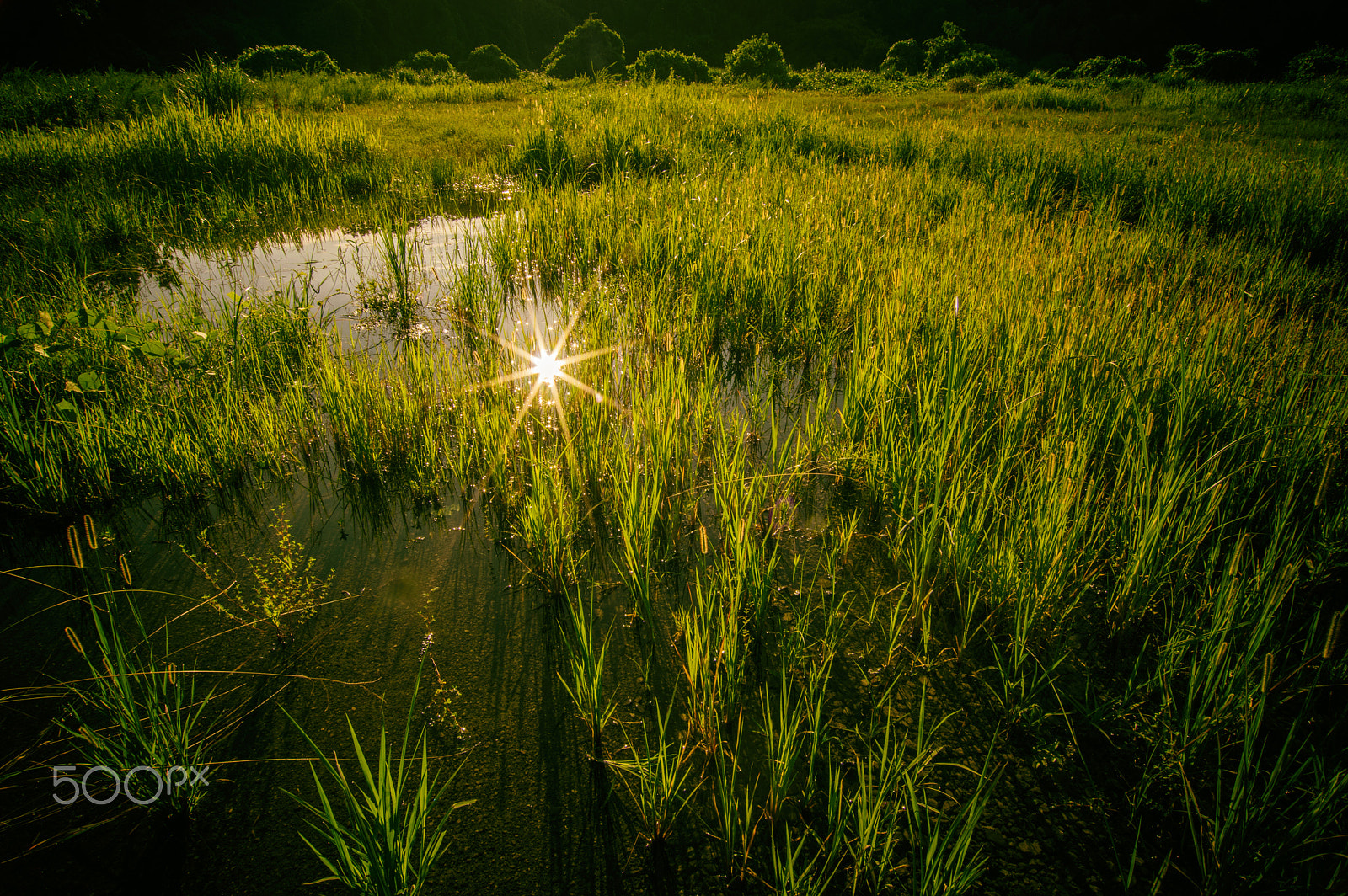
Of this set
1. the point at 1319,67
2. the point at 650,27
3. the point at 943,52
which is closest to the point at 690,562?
the point at 943,52

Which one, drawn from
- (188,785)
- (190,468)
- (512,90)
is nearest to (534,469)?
(188,785)

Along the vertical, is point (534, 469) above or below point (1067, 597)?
above

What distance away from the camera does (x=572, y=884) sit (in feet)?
2.83

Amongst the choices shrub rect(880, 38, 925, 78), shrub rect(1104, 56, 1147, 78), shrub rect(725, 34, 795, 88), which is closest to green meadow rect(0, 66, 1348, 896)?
shrub rect(725, 34, 795, 88)

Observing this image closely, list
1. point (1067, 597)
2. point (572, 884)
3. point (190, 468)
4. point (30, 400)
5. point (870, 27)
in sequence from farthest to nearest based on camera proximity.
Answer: point (870, 27), point (30, 400), point (190, 468), point (1067, 597), point (572, 884)

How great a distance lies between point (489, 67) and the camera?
14023 mm

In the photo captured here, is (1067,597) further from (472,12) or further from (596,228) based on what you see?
(472,12)

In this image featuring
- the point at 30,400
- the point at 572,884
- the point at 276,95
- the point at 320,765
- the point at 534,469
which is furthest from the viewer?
the point at 276,95

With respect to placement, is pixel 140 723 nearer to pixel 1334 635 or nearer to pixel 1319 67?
pixel 1334 635

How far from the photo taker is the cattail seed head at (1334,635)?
41.4 inches

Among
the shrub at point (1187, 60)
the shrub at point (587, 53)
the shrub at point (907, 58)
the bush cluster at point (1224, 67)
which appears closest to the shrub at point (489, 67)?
the shrub at point (587, 53)

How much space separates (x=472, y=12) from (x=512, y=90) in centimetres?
1828

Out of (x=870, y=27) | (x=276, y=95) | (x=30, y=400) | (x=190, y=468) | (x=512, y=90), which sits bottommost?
(x=190, y=468)

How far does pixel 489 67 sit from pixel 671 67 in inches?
186
